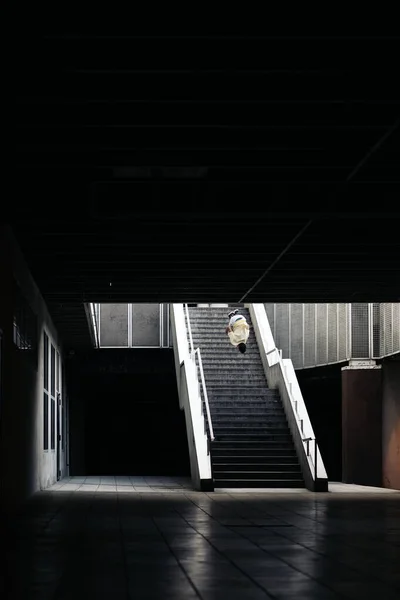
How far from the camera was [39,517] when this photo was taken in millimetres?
13781

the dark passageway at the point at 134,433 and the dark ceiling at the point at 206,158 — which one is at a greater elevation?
the dark ceiling at the point at 206,158

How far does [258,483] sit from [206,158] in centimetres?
1197

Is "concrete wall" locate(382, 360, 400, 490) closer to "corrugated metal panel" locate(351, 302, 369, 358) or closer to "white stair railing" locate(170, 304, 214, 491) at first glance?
"corrugated metal panel" locate(351, 302, 369, 358)

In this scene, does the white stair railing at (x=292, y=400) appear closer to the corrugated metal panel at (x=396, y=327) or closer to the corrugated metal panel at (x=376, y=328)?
the corrugated metal panel at (x=376, y=328)

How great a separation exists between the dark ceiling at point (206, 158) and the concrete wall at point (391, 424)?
17.4 feet

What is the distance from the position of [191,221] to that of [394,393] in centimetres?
1116

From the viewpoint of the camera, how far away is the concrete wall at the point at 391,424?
23266 millimetres

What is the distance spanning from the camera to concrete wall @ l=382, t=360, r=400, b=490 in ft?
76.3

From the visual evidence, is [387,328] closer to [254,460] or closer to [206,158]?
[254,460]

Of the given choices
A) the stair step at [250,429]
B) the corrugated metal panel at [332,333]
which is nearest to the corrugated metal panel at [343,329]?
the corrugated metal panel at [332,333]

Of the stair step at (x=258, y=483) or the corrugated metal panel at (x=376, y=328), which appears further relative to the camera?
the corrugated metal panel at (x=376, y=328)

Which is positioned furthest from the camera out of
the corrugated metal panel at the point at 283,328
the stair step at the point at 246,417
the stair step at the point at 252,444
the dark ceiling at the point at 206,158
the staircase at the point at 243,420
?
the corrugated metal panel at the point at 283,328

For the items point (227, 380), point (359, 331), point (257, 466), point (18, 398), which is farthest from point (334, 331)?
point (18, 398)

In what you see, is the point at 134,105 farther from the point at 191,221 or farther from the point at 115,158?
the point at 191,221
